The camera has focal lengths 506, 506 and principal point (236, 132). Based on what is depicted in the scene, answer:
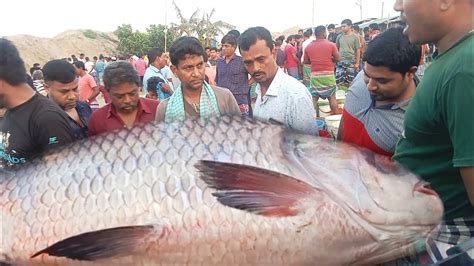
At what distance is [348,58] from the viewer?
457 inches

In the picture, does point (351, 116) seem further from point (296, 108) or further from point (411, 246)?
point (411, 246)

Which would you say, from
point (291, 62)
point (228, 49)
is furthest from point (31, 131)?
point (291, 62)

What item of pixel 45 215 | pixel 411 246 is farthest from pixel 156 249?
pixel 411 246

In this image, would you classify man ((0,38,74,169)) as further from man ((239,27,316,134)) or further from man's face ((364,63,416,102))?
man's face ((364,63,416,102))

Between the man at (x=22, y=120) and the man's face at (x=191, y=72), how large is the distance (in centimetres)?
99

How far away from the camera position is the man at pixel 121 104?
299 cm

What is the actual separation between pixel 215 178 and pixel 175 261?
0.30 m

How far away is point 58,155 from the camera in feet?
6.06

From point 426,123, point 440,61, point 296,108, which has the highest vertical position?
point 440,61

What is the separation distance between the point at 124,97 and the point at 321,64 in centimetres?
686

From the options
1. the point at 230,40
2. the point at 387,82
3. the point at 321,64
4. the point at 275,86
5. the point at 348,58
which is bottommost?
the point at 348,58

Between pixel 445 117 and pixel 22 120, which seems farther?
pixel 22 120

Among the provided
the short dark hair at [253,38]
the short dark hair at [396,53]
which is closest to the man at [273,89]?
the short dark hair at [253,38]

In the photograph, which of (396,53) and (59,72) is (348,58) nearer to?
(59,72)
